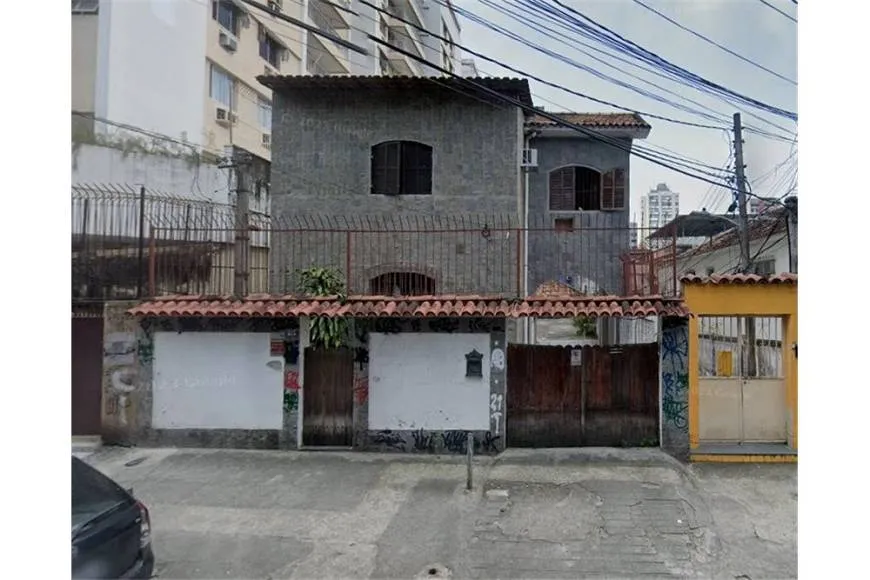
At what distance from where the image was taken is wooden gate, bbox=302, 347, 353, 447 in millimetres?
7027

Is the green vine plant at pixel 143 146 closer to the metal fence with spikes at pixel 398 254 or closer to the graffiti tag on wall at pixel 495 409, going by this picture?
the metal fence with spikes at pixel 398 254

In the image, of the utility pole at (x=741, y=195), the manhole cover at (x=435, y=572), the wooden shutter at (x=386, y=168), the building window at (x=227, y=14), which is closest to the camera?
the manhole cover at (x=435, y=572)

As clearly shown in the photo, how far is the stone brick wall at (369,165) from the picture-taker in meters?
9.32

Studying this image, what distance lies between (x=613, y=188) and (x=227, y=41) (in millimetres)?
14105

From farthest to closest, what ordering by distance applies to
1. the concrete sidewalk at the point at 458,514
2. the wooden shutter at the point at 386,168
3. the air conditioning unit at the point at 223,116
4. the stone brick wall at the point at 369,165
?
the air conditioning unit at the point at 223,116
the wooden shutter at the point at 386,168
the stone brick wall at the point at 369,165
the concrete sidewalk at the point at 458,514

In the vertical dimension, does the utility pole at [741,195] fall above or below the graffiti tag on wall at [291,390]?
above

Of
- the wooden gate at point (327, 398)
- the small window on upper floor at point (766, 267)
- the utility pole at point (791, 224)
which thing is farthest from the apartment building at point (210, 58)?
the small window on upper floor at point (766, 267)

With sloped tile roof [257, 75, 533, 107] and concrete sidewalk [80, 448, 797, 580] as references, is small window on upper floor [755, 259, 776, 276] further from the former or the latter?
sloped tile roof [257, 75, 533, 107]

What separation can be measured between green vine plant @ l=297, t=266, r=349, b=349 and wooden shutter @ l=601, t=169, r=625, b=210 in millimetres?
8704

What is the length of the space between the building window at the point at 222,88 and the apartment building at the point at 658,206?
564 inches

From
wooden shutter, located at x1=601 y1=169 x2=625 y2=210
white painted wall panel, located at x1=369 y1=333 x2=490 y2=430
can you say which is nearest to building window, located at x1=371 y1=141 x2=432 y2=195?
white painted wall panel, located at x1=369 y1=333 x2=490 y2=430

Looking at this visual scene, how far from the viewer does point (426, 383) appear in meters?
6.86

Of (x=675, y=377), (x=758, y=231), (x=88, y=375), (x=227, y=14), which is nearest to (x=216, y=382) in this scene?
(x=88, y=375)

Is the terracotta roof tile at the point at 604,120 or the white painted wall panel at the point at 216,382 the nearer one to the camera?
the white painted wall panel at the point at 216,382
